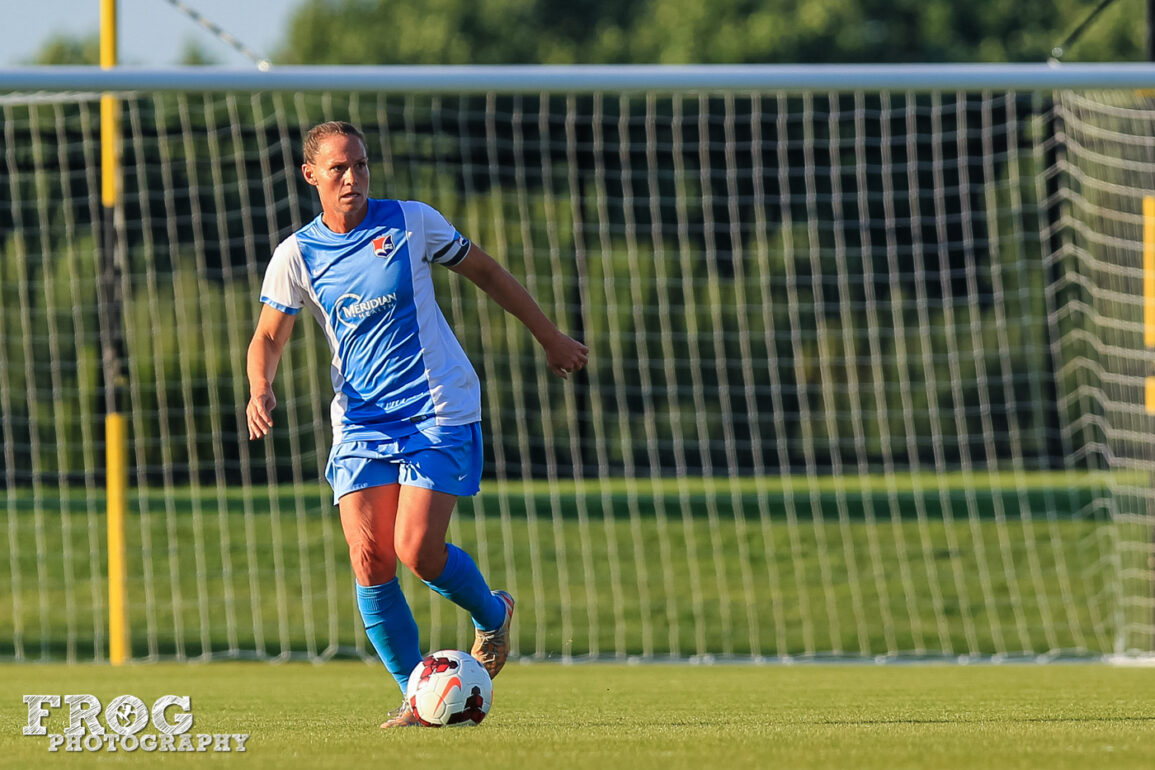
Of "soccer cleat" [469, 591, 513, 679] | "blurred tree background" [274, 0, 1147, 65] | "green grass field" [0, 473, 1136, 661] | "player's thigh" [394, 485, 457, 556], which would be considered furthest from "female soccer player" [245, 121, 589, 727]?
"blurred tree background" [274, 0, 1147, 65]

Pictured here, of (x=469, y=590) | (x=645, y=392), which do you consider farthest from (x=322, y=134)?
(x=645, y=392)

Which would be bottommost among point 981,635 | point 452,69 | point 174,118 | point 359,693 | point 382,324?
point 981,635

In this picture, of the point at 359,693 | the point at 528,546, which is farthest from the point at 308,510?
the point at 359,693

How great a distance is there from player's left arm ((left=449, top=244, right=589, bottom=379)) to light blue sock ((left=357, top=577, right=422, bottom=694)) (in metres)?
0.85

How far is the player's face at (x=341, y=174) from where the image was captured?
187 inches

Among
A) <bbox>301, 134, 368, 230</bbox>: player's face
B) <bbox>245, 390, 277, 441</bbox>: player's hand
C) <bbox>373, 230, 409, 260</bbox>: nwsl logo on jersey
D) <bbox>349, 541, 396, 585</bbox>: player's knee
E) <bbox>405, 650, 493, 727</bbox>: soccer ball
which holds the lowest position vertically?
<bbox>405, 650, 493, 727</bbox>: soccer ball

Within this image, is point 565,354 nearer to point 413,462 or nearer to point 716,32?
point 413,462

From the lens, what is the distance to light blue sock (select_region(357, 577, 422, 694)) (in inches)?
192

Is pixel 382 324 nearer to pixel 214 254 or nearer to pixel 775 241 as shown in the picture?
pixel 214 254

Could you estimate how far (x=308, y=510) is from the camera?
14508 mm

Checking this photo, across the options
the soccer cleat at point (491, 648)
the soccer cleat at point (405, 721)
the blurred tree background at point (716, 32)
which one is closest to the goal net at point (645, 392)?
the soccer cleat at point (491, 648)

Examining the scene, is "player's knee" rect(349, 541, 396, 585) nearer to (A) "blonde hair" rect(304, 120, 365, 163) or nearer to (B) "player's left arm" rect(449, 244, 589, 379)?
(B) "player's left arm" rect(449, 244, 589, 379)

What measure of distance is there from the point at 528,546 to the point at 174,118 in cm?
1078

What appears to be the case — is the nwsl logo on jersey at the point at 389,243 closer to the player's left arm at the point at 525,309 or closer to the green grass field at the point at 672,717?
the player's left arm at the point at 525,309
